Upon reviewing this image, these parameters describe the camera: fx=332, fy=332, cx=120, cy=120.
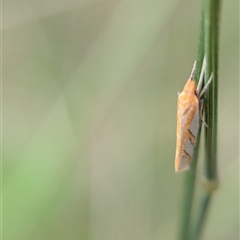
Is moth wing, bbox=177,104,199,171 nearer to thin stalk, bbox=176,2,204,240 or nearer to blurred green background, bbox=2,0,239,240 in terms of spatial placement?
thin stalk, bbox=176,2,204,240

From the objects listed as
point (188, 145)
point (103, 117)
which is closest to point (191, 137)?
point (188, 145)

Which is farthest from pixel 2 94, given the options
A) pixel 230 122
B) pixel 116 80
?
pixel 230 122

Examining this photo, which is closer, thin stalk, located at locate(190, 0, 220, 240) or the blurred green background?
thin stalk, located at locate(190, 0, 220, 240)

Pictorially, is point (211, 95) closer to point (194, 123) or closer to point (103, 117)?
point (194, 123)

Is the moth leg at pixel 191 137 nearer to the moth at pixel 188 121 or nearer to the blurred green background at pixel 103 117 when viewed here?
the moth at pixel 188 121

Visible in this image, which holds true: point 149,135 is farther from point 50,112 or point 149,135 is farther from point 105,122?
point 50,112

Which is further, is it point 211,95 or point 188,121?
point 188,121

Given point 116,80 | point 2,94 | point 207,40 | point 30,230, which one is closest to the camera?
point 207,40

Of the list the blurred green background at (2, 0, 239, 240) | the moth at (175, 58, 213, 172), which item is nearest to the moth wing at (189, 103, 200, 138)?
the moth at (175, 58, 213, 172)

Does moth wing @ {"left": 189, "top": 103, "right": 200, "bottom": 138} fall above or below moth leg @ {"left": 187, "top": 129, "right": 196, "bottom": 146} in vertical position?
above
